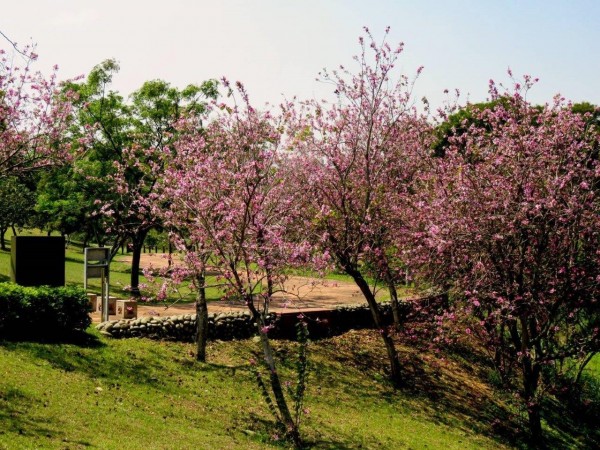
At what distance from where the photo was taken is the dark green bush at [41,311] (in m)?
15.0

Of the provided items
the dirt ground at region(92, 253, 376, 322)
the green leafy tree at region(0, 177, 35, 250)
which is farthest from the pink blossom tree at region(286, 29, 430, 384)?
the green leafy tree at region(0, 177, 35, 250)

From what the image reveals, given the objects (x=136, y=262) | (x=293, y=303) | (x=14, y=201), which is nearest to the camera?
(x=293, y=303)

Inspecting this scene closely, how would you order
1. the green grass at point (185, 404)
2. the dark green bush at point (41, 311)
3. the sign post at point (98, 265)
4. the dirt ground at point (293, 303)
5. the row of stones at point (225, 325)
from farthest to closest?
the dirt ground at point (293, 303) → the sign post at point (98, 265) → the row of stones at point (225, 325) → the dark green bush at point (41, 311) → the green grass at point (185, 404)

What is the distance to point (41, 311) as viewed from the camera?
50.8ft

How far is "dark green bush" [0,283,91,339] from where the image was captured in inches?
591

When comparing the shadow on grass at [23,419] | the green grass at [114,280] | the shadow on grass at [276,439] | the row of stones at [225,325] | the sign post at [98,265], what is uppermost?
the sign post at [98,265]

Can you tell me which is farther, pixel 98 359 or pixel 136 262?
pixel 136 262

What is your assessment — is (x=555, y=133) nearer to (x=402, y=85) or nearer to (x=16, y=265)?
(x=402, y=85)

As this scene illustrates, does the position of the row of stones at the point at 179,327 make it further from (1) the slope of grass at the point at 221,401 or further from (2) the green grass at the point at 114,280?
(2) the green grass at the point at 114,280

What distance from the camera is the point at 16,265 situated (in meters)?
16.4

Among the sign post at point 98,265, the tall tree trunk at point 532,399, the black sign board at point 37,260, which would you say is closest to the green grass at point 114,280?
the sign post at point 98,265

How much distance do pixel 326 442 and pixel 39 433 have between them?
19.3 ft

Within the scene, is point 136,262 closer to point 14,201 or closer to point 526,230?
point 14,201

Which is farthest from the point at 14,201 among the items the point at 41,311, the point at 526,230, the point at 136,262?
the point at 526,230
